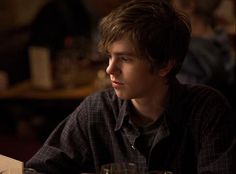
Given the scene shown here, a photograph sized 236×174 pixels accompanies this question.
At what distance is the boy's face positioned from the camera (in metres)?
1.56

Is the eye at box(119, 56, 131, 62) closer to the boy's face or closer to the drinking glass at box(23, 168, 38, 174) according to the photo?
the boy's face

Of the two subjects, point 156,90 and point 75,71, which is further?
point 75,71

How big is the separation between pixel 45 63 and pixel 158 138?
5.03 ft

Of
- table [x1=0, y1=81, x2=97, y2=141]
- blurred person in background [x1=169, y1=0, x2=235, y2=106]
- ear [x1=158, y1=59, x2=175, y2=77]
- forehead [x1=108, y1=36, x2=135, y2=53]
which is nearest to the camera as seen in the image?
forehead [x1=108, y1=36, x2=135, y2=53]

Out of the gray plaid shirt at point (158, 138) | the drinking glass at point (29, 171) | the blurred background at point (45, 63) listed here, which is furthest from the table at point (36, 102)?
the drinking glass at point (29, 171)

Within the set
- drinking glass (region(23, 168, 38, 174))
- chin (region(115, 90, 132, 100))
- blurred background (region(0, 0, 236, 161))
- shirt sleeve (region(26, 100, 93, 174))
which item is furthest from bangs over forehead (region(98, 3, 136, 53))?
blurred background (region(0, 0, 236, 161))

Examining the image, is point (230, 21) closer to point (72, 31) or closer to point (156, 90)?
point (72, 31)

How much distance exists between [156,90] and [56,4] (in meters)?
2.26

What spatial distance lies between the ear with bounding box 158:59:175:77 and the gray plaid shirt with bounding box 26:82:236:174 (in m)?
0.05

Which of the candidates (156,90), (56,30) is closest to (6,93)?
(56,30)

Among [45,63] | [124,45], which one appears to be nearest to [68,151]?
[124,45]

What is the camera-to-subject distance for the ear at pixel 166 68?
1.65 metres

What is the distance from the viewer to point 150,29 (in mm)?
1562

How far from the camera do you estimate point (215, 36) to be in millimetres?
2951
